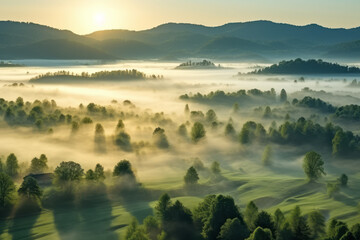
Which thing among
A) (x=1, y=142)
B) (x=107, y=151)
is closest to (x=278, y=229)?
(x=107, y=151)

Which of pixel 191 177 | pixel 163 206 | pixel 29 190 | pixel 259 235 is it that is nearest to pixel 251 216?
Result: pixel 259 235

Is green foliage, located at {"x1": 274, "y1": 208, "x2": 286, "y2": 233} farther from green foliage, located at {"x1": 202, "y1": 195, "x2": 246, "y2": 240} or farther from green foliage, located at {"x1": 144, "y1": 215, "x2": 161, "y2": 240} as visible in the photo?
green foliage, located at {"x1": 144, "y1": 215, "x2": 161, "y2": 240}

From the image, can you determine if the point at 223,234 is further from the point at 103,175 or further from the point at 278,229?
the point at 103,175

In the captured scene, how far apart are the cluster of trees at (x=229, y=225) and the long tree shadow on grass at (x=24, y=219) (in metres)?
28.8

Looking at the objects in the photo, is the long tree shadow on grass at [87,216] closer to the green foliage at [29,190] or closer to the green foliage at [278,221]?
the green foliage at [29,190]

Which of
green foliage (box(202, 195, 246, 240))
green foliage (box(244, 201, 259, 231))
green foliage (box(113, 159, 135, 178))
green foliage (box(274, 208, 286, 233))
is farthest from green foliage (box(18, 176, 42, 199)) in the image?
green foliage (box(274, 208, 286, 233))

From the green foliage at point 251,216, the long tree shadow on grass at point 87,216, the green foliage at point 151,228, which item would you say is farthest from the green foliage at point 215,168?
the green foliage at point 151,228

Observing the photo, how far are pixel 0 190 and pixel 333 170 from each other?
4931 inches

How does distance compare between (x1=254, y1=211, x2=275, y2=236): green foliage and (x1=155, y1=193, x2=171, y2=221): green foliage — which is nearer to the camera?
(x1=254, y1=211, x2=275, y2=236): green foliage

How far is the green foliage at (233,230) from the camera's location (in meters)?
77.5

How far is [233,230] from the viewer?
77.6m

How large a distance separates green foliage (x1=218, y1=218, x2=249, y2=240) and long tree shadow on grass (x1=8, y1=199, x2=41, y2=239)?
43543 mm

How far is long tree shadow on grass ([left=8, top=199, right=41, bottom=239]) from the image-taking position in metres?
93.3

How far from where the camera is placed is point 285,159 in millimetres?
187000
